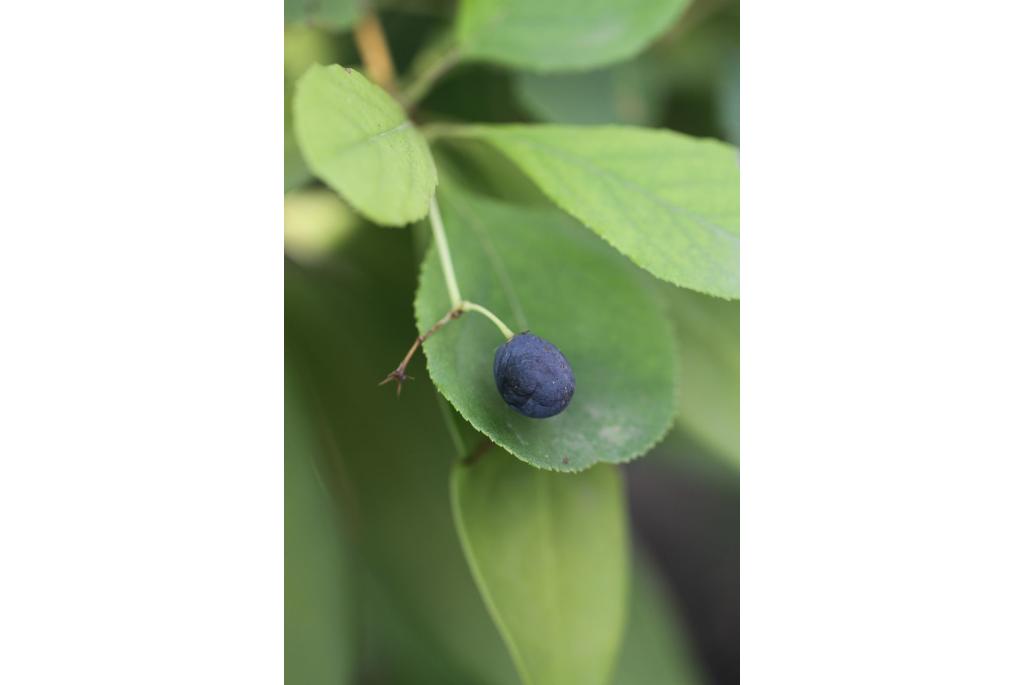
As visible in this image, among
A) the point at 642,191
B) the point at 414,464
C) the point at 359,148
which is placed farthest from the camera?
the point at 414,464

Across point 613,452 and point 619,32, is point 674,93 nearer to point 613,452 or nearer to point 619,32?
point 619,32

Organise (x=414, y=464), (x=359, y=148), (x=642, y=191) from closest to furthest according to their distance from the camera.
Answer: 1. (x=359, y=148)
2. (x=642, y=191)
3. (x=414, y=464)

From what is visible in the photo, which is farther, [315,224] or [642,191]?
[315,224]

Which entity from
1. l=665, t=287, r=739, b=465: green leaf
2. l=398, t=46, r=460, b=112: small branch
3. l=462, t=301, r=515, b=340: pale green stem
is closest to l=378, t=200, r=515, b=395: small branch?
l=462, t=301, r=515, b=340: pale green stem

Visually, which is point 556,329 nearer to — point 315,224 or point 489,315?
point 489,315

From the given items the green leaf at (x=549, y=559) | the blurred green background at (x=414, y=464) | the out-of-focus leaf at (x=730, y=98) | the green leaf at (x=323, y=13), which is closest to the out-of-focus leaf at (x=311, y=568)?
the blurred green background at (x=414, y=464)

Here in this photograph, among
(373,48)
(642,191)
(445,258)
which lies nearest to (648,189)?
(642,191)

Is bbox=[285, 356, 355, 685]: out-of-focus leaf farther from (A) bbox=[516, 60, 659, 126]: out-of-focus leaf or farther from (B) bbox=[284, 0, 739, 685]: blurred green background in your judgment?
(A) bbox=[516, 60, 659, 126]: out-of-focus leaf
